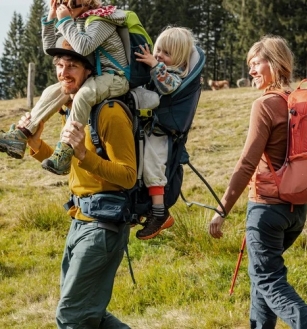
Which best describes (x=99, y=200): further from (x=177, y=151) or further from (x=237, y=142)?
(x=237, y=142)

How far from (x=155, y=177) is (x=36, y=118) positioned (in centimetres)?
69

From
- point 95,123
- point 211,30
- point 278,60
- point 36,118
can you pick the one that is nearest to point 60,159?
point 95,123

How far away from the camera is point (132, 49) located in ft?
9.34

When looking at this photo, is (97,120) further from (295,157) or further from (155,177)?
(295,157)

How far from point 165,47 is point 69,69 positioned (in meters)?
0.55

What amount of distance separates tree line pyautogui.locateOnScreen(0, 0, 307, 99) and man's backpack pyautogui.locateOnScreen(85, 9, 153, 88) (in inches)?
1391

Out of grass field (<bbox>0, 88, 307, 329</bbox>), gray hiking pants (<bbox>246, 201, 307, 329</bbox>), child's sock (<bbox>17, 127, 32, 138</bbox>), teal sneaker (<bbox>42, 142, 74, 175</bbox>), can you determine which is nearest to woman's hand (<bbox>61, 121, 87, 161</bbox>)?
teal sneaker (<bbox>42, 142, 74, 175</bbox>)

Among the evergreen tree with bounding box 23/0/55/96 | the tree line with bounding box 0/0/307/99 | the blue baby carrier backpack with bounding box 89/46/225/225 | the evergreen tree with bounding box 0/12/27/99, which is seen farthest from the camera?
the evergreen tree with bounding box 0/12/27/99

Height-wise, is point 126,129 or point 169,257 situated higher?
point 126,129

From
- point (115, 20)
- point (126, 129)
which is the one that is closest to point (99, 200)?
point (126, 129)

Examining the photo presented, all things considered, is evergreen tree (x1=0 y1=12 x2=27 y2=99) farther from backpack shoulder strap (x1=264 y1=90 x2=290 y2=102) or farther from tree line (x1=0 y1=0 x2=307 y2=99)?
backpack shoulder strap (x1=264 y1=90 x2=290 y2=102)

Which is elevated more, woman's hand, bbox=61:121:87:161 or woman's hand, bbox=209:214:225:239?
woman's hand, bbox=61:121:87:161

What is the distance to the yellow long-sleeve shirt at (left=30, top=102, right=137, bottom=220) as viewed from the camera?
8.51 feet

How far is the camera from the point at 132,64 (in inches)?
111
